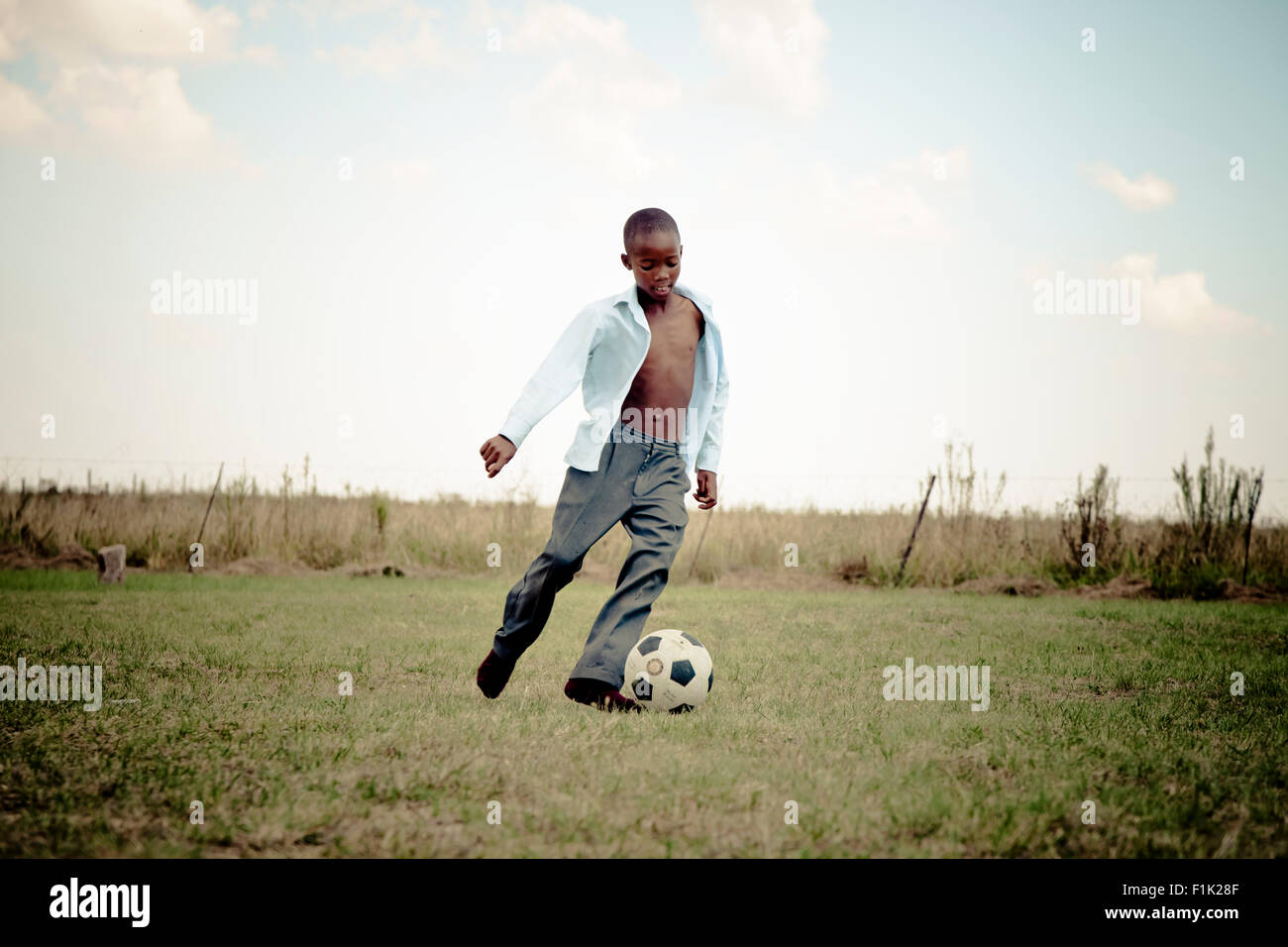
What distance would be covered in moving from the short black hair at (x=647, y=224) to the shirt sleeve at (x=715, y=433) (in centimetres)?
94

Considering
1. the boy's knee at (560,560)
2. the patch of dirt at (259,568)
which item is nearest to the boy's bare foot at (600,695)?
the boy's knee at (560,560)

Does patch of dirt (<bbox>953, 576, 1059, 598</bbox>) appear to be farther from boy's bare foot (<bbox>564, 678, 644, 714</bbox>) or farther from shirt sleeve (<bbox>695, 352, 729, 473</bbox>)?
boy's bare foot (<bbox>564, 678, 644, 714</bbox>)

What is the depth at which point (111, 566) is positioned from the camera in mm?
13188

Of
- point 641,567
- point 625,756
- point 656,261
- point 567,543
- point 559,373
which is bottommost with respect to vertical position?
point 625,756

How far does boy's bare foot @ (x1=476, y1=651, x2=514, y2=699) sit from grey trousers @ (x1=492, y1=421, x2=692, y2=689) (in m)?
0.06

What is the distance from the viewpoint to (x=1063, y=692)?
621 centimetres

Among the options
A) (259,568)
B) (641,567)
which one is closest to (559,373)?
(641,567)

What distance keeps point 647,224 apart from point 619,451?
45.0 inches

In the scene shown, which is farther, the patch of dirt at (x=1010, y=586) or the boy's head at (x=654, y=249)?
the patch of dirt at (x=1010, y=586)

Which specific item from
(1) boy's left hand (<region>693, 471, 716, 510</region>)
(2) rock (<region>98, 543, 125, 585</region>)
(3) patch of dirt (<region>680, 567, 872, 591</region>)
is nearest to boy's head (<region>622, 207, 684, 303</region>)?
(1) boy's left hand (<region>693, 471, 716, 510</region>)

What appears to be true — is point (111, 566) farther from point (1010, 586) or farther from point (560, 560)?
point (1010, 586)

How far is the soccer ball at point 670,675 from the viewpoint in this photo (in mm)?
4910

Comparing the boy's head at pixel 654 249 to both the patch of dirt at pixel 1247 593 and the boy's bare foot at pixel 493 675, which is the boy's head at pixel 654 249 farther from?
the patch of dirt at pixel 1247 593
